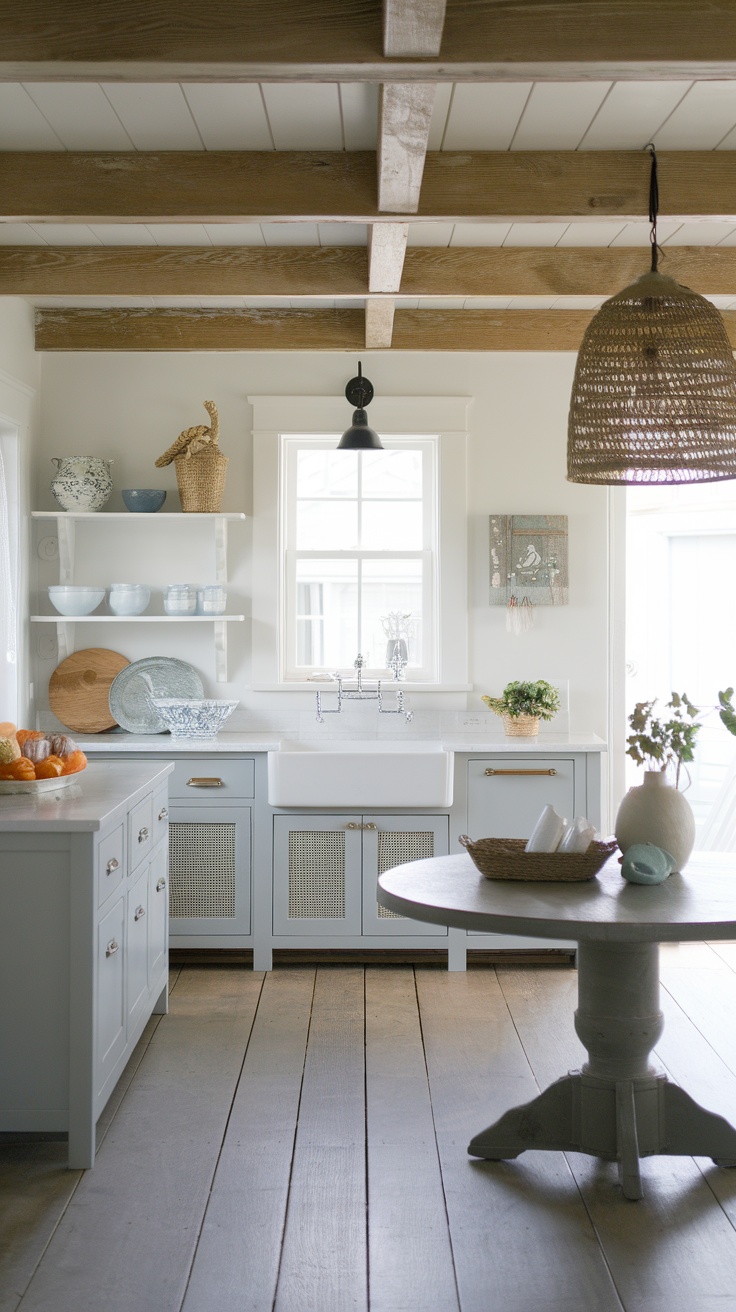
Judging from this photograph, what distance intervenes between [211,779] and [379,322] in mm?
1959

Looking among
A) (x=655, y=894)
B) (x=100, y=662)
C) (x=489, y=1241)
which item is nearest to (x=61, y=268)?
(x=100, y=662)

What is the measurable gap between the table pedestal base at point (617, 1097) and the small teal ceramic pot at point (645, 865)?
0.52ft

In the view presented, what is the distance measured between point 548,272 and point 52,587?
2454 millimetres

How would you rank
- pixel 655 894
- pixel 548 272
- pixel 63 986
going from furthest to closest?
pixel 548 272
pixel 63 986
pixel 655 894

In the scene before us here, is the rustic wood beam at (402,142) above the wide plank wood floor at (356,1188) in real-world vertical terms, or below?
above

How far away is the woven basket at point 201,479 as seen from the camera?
16.2 ft

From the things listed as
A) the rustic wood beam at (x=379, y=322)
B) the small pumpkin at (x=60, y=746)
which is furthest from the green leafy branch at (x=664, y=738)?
the rustic wood beam at (x=379, y=322)

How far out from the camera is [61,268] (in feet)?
13.5

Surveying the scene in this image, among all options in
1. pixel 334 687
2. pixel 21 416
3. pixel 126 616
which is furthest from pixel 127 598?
pixel 334 687

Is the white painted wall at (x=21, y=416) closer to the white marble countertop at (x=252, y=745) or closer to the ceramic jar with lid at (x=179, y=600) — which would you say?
the white marble countertop at (x=252, y=745)

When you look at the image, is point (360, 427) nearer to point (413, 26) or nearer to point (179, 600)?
point (179, 600)

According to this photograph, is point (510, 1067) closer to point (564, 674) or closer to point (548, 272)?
point (564, 674)

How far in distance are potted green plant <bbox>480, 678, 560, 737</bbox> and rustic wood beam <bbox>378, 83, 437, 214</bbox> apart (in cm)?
225

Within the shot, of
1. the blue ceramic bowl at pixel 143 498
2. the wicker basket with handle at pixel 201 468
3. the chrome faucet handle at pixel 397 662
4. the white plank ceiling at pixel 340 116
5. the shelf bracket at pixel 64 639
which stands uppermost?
the white plank ceiling at pixel 340 116
